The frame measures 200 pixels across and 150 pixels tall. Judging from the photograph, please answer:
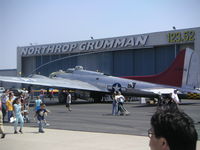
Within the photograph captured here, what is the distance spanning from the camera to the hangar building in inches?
2135

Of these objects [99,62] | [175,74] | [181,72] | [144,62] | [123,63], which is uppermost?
[99,62]

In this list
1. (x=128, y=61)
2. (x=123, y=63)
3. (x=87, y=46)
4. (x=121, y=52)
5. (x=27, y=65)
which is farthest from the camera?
(x=27, y=65)

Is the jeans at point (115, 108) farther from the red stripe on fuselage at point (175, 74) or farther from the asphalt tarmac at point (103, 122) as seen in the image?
the red stripe on fuselage at point (175, 74)

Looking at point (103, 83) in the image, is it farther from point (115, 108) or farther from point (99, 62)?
point (99, 62)

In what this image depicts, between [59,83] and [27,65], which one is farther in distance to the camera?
[27,65]

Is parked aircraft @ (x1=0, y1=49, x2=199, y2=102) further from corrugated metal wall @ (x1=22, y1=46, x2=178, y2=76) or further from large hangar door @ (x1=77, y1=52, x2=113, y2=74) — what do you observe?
large hangar door @ (x1=77, y1=52, x2=113, y2=74)

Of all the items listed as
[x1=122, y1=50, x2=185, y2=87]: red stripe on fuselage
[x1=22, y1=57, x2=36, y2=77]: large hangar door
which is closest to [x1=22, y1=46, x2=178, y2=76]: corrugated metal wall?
[x1=22, y1=57, x2=36, y2=77]: large hangar door

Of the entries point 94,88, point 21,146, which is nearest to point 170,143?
point 21,146

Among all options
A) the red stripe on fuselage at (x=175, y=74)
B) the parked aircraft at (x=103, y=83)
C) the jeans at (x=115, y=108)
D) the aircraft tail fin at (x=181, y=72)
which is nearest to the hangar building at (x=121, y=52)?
the parked aircraft at (x=103, y=83)

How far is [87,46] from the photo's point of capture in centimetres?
6588

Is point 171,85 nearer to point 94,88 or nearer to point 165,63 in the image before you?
point 94,88

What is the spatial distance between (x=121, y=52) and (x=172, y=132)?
60.1 meters

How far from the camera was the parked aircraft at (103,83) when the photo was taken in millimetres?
29672

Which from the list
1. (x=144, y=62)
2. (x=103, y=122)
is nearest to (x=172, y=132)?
(x=103, y=122)
